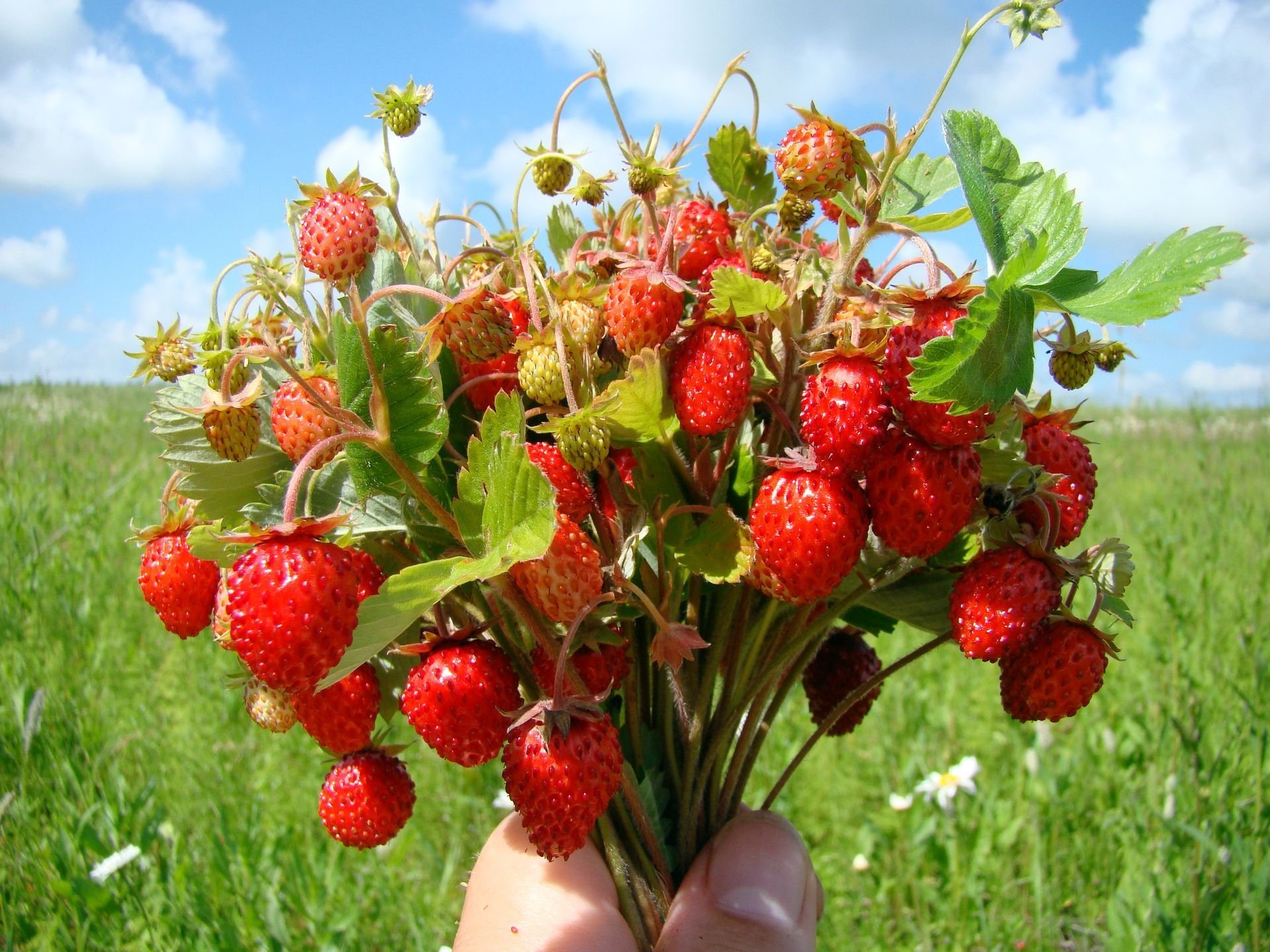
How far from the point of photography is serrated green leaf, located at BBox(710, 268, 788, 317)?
26.1 inches

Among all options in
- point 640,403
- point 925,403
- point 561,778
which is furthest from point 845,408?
point 561,778

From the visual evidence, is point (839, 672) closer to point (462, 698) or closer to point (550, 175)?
point (462, 698)

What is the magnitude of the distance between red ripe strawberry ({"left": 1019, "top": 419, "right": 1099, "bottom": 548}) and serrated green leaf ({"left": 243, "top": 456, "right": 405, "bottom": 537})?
1.89ft

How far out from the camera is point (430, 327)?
0.72 m

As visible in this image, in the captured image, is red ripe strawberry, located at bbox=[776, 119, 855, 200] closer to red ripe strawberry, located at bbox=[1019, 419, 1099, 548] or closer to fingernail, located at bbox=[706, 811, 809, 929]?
red ripe strawberry, located at bbox=[1019, 419, 1099, 548]

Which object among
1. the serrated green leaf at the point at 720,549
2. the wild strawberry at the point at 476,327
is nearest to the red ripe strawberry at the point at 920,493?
the serrated green leaf at the point at 720,549

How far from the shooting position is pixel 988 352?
59 cm

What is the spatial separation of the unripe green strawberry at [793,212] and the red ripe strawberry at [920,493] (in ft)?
0.81

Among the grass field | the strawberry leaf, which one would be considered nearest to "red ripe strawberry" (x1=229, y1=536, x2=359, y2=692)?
the strawberry leaf

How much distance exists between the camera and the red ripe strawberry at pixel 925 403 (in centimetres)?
65

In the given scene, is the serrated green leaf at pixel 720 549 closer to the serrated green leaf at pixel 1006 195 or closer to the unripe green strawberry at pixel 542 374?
the unripe green strawberry at pixel 542 374

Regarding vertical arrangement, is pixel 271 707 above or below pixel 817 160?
below

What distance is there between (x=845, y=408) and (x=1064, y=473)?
25cm

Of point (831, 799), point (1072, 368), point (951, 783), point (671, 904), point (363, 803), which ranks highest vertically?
point (1072, 368)
